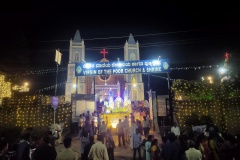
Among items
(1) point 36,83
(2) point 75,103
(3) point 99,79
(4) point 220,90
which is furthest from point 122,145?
(1) point 36,83

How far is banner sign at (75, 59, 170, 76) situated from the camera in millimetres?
18125

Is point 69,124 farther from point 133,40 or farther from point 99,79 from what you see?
point 133,40

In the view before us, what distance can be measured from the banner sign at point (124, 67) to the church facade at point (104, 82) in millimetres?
16860

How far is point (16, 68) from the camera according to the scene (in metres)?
28.4

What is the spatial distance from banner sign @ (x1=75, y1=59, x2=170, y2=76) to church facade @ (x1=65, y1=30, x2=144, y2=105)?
16.9 m

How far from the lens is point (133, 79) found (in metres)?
38.8

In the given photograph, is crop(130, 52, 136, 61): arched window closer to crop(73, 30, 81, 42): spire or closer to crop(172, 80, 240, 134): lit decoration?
crop(73, 30, 81, 42): spire

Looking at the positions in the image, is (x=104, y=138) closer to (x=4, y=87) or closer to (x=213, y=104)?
(x=213, y=104)

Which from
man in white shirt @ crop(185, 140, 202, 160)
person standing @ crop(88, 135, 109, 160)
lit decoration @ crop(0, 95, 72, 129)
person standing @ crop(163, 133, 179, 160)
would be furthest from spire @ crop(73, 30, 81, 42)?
man in white shirt @ crop(185, 140, 202, 160)

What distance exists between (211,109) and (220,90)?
1773 millimetres

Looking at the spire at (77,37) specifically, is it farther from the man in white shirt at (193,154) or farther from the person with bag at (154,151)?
the man in white shirt at (193,154)

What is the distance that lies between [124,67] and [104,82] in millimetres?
22806

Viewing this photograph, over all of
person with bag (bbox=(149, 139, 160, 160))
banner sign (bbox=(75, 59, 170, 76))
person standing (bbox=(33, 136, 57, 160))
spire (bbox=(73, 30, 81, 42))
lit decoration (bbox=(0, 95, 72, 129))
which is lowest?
person with bag (bbox=(149, 139, 160, 160))

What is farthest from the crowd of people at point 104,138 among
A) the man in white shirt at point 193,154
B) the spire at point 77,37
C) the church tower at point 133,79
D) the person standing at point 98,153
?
the spire at point 77,37
